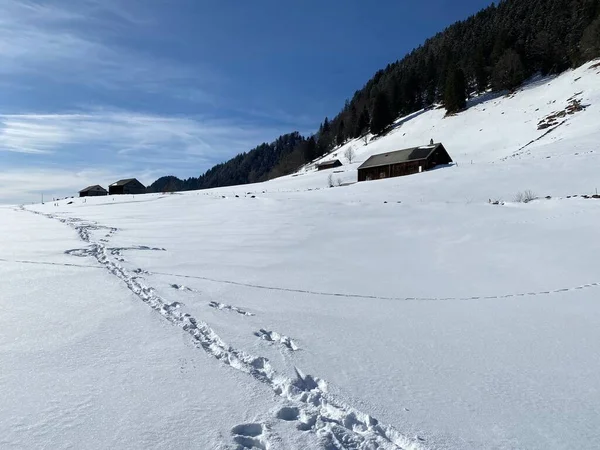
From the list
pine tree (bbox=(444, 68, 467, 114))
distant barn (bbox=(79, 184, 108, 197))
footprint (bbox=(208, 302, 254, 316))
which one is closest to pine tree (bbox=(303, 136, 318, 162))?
pine tree (bbox=(444, 68, 467, 114))

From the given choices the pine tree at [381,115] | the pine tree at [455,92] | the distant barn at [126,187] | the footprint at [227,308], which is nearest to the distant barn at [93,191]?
the distant barn at [126,187]

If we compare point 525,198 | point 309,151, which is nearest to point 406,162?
point 525,198

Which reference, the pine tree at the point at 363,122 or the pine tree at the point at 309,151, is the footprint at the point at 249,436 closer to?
the pine tree at the point at 363,122

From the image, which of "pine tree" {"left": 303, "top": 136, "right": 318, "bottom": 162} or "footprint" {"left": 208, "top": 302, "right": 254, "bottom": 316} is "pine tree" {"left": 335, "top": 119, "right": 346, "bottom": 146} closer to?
"pine tree" {"left": 303, "top": 136, "right": 318, "bottom": 162}

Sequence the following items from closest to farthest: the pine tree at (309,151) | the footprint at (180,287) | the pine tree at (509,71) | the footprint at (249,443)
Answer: the footprint at (249,443)
the footprint at (180,287)
the pine tree at (509,71)
the pine tree at (309,151)

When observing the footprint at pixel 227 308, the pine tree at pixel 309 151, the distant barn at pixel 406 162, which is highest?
the pine tree at pixel 309 151

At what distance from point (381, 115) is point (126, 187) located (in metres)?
53.3

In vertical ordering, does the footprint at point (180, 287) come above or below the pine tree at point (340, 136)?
below

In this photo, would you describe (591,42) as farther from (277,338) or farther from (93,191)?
(93,191)

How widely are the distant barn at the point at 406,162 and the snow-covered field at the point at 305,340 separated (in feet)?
116

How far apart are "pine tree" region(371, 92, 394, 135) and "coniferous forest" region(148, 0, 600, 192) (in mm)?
203

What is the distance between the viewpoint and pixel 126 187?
74.1 m

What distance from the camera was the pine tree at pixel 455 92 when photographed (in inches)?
2749

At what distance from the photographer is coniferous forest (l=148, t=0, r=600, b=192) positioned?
68375 millimetres
